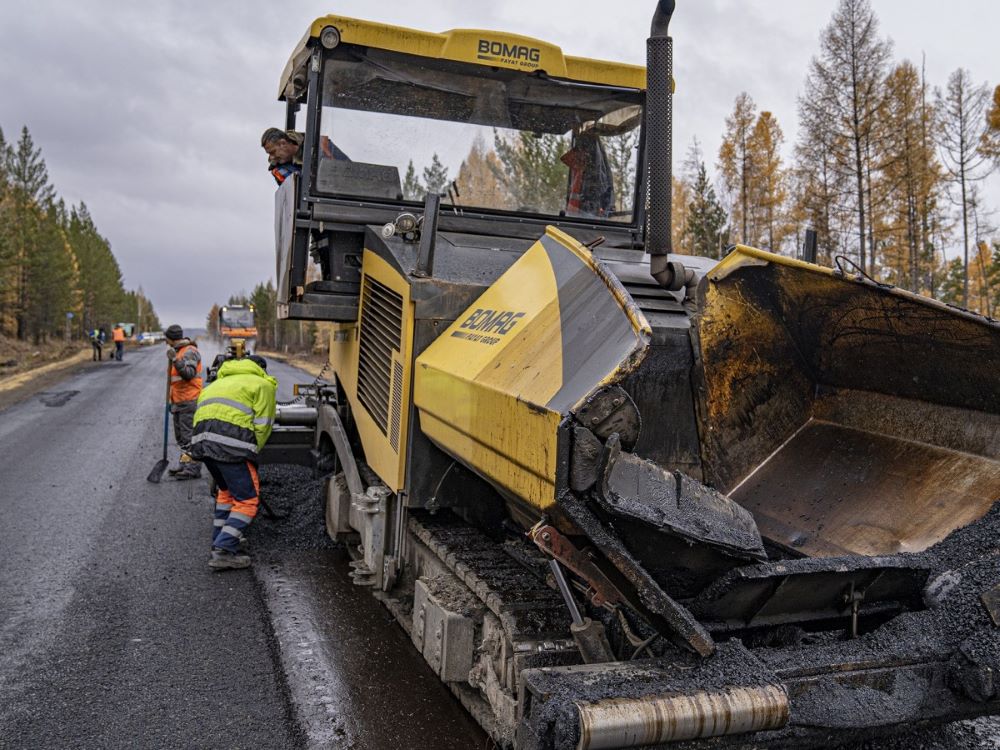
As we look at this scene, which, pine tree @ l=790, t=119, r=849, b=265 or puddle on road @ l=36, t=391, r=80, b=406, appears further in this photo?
pine tree @ l=790, t=119, r=849, b=265

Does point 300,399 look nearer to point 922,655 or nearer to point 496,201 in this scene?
point 496,201

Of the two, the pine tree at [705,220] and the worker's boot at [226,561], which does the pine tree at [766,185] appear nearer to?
the pine tree at [705,220]

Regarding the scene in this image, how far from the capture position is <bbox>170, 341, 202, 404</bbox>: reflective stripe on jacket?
8.52 meters

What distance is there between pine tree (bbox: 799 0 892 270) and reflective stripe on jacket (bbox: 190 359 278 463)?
69.5 ft

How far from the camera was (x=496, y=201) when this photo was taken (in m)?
4.92

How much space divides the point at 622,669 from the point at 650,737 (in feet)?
0.86

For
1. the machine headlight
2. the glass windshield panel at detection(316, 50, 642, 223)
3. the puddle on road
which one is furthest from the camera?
the puddle on road

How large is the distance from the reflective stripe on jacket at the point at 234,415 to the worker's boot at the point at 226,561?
0.62 m

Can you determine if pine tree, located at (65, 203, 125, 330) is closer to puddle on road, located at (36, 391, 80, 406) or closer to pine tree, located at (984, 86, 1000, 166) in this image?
puddle on road, located at (36, 391, 80, 406)

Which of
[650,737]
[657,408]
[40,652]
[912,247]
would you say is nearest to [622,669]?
[650,737]

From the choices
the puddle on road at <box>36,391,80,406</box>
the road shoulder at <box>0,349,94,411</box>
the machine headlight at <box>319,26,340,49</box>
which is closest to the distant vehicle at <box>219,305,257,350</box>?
the road shoulder at <box>0,349,94,411</box>

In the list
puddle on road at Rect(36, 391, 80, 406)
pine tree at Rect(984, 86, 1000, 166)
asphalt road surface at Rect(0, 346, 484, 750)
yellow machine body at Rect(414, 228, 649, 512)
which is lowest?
puddle on road at Rect(36, 391, 80, 406)

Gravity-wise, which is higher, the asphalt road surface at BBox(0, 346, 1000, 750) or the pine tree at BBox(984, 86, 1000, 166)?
the pine tree at BBox(984, 86, 1000, 166)

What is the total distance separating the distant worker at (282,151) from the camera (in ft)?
17.0
